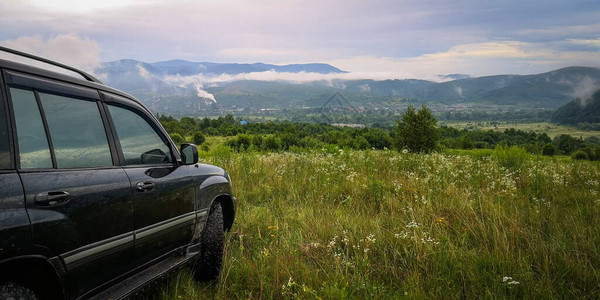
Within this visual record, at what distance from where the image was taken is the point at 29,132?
2205mm

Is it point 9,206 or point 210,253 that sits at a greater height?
point 9,206

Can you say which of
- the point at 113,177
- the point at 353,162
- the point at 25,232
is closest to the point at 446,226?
the point at 113,177

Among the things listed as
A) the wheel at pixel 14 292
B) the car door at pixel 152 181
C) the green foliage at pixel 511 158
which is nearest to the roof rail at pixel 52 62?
the car door at pixel 152 181

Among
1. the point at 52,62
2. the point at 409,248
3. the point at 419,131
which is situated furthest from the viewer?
the point at 419,131

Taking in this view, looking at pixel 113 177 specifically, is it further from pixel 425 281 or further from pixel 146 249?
pixel 425 281

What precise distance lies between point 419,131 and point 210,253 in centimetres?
5303

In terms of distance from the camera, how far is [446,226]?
481 centimetres

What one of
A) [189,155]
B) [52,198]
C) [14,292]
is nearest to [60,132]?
[52,198]

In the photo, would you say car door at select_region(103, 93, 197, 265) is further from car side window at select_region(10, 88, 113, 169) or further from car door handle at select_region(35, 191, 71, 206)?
car door handle at select_region(35, 191, 71, 206)

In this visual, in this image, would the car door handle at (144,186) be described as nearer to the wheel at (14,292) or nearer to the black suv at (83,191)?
the black suv at (83,191)

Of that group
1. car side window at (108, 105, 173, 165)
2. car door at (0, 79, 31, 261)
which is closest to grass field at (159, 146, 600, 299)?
car side window at (108, 105, 173, 165)

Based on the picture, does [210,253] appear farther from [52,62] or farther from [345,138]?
[345,138]

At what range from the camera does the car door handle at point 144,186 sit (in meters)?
2.89

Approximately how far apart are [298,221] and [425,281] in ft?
7.14
